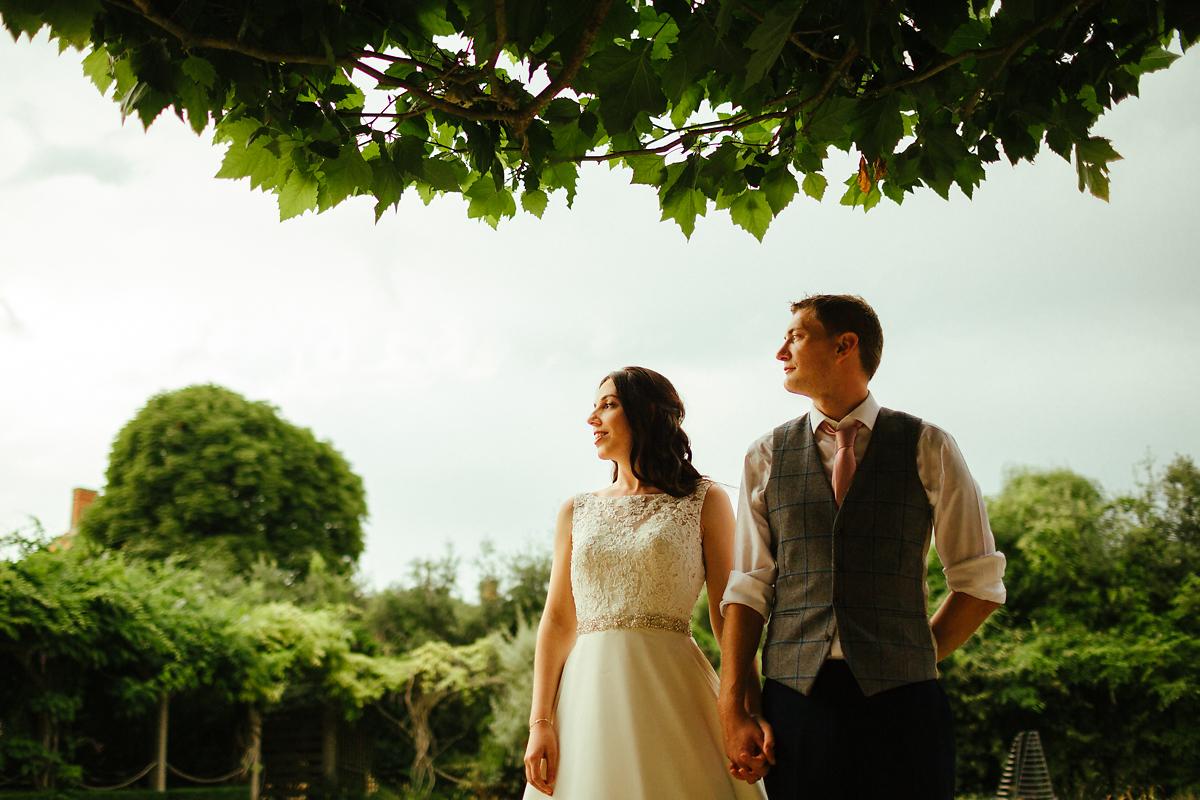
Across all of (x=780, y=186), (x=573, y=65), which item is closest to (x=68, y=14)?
(x=573, y=65)

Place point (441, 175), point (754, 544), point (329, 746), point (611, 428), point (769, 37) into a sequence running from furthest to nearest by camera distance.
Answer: point (329, 746) → point (611, 428) → point (754, 544) → point (441, 175) → point (769, 37)

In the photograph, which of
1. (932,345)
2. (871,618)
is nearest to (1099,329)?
(932,345)

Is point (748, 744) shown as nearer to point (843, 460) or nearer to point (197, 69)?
point (843, 460)

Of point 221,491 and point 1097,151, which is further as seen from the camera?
point 221,491

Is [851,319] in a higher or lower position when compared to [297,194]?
lower

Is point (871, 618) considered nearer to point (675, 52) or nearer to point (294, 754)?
point (675, 52)

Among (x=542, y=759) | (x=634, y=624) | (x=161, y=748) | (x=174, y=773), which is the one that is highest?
(x=634, y=624)

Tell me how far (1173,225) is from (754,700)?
48.2 feet

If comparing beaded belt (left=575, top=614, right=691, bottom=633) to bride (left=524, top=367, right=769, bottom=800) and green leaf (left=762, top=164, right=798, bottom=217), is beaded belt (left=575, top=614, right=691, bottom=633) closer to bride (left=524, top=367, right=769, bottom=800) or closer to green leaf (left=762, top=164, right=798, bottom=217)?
bride (left=524, top=367, right=769, bottom=800)

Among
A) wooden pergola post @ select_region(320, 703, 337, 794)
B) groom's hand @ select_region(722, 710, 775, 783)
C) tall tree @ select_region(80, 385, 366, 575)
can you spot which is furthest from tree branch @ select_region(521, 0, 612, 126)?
tall tree @ select_region(80, 385, 366, 575)

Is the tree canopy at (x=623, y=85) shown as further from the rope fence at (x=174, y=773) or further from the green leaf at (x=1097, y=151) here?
the rope fence at (x=174, y=773)

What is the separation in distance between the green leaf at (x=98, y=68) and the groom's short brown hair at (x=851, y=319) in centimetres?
153

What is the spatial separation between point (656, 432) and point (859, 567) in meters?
1.08

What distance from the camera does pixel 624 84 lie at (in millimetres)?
1732
